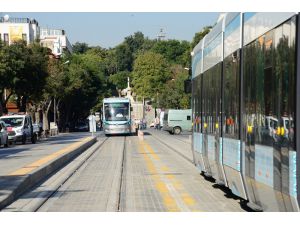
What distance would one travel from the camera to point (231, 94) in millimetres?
10773

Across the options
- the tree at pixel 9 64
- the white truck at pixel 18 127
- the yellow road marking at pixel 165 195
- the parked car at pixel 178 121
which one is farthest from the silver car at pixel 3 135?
the parked car at pixel 178 121

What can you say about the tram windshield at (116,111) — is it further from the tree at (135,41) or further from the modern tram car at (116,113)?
the tree at (135,41)

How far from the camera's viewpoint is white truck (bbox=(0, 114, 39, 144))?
147 feet

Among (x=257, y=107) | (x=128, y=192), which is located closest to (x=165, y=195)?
(x=128, y=192)

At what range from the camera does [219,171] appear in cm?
1289

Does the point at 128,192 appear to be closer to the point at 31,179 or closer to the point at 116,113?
the point at 31,179

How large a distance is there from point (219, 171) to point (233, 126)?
2.59 metres

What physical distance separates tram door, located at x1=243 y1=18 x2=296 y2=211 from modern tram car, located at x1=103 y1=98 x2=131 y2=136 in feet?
163

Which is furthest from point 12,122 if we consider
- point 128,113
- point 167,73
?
point 167,73

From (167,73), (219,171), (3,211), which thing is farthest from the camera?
(167,73)

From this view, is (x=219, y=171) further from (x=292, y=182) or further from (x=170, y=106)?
(x=170, y=106)

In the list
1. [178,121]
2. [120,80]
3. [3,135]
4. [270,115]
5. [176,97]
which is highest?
[120,80]

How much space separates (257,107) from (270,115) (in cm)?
80

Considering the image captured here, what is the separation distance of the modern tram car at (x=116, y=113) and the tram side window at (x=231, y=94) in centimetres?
4759
